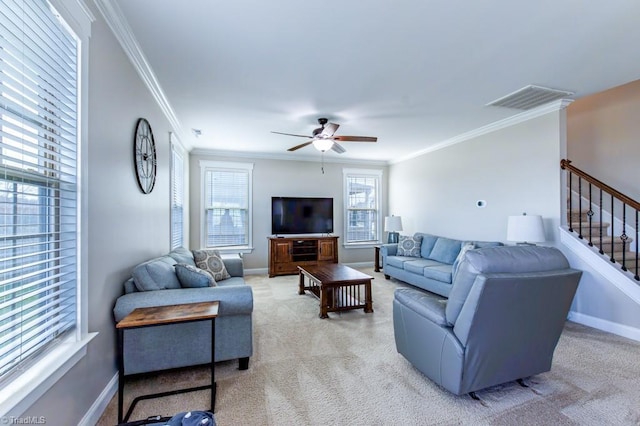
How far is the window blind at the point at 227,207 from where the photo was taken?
6.10 metres

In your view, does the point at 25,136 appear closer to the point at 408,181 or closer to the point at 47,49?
the point at 47,49

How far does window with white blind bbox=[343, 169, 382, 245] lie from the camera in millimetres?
7076

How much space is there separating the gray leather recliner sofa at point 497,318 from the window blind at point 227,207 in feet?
15.9

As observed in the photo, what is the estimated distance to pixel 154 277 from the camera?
2465 millimetres

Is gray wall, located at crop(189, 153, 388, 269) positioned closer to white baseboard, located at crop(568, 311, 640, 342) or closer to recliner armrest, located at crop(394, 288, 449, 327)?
white baseboard, located at crop(568, 311, 640, 342)

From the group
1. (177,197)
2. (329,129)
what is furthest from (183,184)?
(329,129)

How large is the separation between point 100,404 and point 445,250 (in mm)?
4662

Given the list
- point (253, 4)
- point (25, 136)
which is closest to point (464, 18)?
point (253, 4)

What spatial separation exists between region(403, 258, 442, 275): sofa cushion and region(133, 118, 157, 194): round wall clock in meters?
3.93

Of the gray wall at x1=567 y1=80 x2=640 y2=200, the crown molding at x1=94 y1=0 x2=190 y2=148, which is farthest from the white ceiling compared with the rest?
the gray wall at x1=567 y1=80 x2=640 y2=200

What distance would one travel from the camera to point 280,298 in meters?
4.47

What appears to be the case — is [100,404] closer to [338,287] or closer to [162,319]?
[162,319]

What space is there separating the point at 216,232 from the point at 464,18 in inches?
216

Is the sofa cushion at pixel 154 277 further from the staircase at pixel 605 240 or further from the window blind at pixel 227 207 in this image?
the staircase at pixel 605 240
